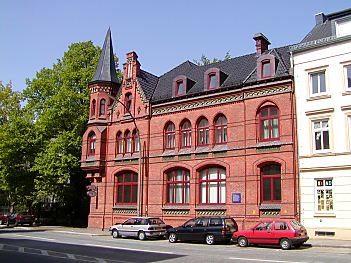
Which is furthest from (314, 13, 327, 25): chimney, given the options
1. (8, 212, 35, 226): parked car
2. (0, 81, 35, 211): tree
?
(8, 212, 35, 226): parked car

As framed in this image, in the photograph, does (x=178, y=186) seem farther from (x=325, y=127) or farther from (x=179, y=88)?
(x=325, y=127)

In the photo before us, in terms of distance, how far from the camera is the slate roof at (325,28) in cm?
2544

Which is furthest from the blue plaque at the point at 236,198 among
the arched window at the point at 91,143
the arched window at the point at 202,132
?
the arched window at the point at 91,143

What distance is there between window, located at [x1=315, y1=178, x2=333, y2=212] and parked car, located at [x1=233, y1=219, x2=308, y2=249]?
11.9 ft

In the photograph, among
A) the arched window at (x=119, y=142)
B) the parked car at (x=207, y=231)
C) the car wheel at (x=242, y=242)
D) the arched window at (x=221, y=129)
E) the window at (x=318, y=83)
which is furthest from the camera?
the arched window at (x=119, y=142)

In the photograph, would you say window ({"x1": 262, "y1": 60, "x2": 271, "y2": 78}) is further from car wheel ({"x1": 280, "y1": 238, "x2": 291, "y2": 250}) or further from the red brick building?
car wheel ({"x1": 280, "y1": 238, "x2": 291, "y2": 250})

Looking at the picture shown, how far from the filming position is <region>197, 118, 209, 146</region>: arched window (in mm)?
29656

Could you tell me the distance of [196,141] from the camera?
29938mm

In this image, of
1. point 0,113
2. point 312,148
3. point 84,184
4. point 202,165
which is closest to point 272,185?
point 312,148

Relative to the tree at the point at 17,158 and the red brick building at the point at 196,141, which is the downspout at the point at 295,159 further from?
the tree at the point at 17,158

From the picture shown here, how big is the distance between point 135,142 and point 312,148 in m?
14.8

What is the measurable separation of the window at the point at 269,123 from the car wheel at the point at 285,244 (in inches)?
317

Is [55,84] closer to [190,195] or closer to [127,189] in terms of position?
[127,189]

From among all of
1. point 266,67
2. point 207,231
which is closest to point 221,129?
point 266,67
